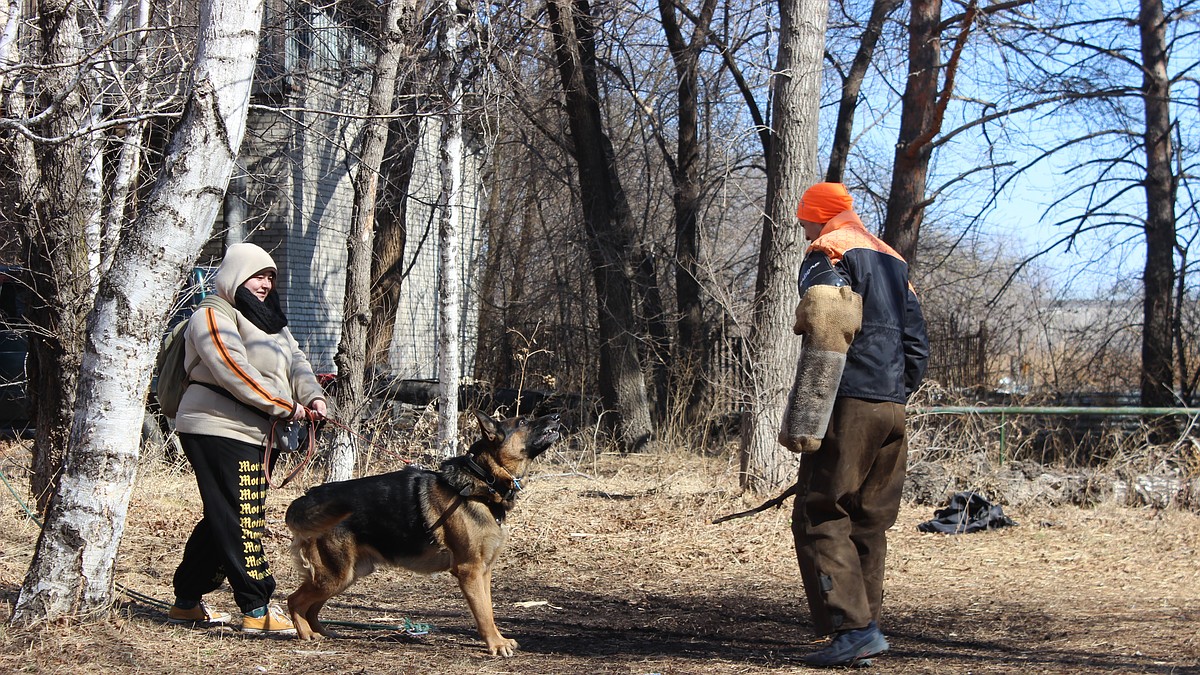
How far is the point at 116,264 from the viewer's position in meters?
4.91

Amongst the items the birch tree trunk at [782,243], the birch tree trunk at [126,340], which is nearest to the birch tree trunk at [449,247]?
the birch tree trunk at [782,243]

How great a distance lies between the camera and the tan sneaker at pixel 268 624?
5117mm

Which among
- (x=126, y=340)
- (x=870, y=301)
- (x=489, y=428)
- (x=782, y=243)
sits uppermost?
(x=782, y=243)

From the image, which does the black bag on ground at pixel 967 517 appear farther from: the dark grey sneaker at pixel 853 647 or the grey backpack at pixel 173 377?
the grey backpack at pixel 173 377

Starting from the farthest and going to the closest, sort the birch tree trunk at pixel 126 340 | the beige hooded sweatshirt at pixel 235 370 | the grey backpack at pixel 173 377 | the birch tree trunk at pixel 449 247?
the birch tree trunk at pixel 449 247 < the grey backpack at pixel 173 377 < the beige hooded sweatshirt at pixel 235 370 < the birch tree trunk at pixel 126 340

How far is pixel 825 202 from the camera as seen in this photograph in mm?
4789

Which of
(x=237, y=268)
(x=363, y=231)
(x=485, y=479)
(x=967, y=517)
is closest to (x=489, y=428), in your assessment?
(x=485, y=479)

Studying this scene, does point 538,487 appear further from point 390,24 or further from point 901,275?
point 901,275

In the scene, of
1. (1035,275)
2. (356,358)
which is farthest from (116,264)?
(1035,275)

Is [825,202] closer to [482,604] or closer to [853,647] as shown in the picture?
[853,647]

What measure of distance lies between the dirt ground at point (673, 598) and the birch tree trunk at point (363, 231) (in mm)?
822

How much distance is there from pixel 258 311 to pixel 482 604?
1.83m

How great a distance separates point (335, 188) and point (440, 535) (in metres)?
12.3

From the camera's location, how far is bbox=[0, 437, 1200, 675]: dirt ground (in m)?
4.68
